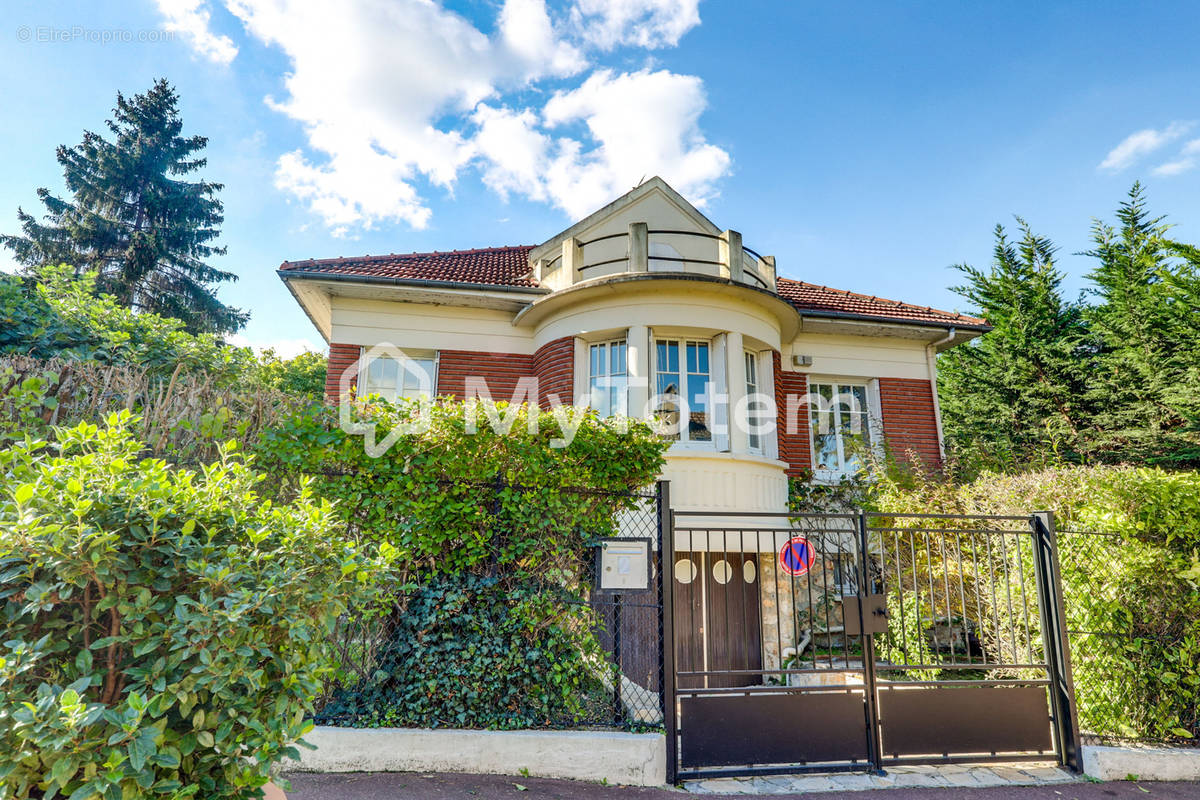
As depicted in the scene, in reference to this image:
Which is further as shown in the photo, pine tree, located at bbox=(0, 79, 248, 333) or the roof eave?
pine tree, located at bbox=(0, 79, 248, 333)

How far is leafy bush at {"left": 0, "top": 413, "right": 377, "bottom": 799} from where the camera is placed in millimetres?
1767

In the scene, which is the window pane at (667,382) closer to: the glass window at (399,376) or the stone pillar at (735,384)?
the stone pillar at (735,384)

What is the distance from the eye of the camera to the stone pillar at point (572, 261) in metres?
9.63

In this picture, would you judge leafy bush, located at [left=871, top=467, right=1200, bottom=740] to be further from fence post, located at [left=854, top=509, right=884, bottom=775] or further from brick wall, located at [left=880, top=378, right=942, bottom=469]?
brick wall, located at [left=880, top=378, right=942, bottom=469]

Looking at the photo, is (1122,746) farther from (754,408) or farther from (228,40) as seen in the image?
(228,40)

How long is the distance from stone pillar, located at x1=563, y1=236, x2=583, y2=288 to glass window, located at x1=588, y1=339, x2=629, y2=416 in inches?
49.4

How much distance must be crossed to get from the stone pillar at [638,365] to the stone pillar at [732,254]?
202cm

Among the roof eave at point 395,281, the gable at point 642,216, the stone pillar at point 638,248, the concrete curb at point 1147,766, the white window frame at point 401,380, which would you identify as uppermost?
the gable at point 642,216

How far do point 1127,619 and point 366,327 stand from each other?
10.8 meters

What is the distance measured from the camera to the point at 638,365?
348 inches

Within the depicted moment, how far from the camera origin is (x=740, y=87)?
8086 millimetres

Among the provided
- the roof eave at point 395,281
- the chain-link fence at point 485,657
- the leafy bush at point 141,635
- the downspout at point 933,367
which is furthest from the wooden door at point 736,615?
the leafy bush at point 141,635

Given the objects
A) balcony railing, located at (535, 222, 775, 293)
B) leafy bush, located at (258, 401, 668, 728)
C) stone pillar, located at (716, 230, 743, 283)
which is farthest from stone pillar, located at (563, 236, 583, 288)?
leafy bush, located at (258, 401, 668, 728)

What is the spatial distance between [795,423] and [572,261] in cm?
528
